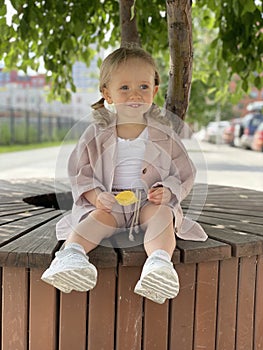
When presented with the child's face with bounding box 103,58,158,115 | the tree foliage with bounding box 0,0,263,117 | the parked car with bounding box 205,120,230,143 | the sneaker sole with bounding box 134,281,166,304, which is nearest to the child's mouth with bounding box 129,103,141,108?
the child's face with bounding box 103,58,158,115

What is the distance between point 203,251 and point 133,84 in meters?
0.68

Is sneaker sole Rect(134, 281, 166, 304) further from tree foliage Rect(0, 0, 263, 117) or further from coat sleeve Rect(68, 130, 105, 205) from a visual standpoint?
tree foliage Rect(0, 0, 263, 117)

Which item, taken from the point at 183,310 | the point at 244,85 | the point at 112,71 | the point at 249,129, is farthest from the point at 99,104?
the point at 249,129

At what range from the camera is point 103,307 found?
6.49 feet

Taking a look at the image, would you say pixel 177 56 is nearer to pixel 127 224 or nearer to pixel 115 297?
pixel 127 224

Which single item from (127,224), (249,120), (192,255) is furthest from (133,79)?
(249,120)

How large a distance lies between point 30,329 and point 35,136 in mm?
20691

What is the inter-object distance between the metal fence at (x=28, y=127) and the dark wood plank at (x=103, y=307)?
1775cm

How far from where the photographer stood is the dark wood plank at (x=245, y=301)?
2139mm

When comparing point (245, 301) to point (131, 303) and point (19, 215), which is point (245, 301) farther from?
point (19, 215)

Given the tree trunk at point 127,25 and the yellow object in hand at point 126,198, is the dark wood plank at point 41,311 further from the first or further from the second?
the tree trunk at point 127,25

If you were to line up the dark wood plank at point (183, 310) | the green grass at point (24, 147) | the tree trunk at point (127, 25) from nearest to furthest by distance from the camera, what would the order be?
the dark wood plank at point (183, 310) → the tree trunk at point (127, 25) → the green grass at point (24, 147)

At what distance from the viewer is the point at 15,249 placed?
1.96 metres

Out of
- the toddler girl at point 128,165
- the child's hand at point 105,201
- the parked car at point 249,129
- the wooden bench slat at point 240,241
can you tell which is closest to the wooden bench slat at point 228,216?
the wooden bench slat at point 240,241
